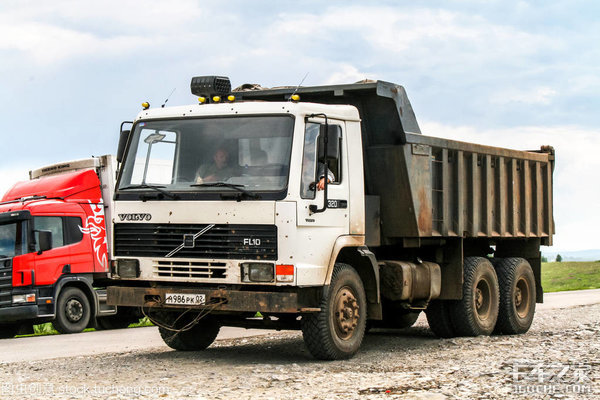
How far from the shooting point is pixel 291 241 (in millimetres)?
10148

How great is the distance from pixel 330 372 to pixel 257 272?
52.5 inches

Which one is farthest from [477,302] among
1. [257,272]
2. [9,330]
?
[9,330]

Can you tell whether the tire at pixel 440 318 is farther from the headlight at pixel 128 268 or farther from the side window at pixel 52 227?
the side window at pixel 52 227

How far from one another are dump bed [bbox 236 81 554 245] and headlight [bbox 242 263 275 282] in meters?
2.31

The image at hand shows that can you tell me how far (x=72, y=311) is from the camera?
727 inches

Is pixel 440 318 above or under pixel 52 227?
under

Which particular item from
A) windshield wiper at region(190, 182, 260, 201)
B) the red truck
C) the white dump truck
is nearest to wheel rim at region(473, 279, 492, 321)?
the white dump truck

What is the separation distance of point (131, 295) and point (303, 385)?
2832mm

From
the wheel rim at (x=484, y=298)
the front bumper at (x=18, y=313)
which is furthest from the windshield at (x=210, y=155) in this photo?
the front bumper at (x=18, y=313)

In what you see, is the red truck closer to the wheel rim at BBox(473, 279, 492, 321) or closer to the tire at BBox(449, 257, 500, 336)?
the tire at BBox(449, 257, 500, 336)

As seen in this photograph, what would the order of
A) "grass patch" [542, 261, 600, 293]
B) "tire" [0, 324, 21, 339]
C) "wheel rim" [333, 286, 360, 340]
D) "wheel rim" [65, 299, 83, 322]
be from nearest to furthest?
"wheel rim" [333, 286, 360, 340] → "wheel rim" [65, 299, 83, 322] → "tire" [0, 324, 21, 339] → "grass patch" [542, 261, 600, 293]

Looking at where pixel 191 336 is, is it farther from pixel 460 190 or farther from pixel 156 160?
pixel 460 190

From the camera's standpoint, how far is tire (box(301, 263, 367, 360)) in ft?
34.9

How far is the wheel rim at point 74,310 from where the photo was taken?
60.3 ft
